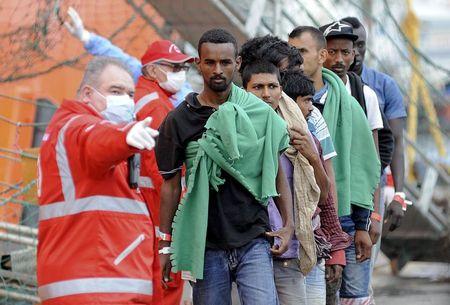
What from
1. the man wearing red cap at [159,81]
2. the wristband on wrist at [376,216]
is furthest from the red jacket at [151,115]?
the wristband on wrist at [376,216]

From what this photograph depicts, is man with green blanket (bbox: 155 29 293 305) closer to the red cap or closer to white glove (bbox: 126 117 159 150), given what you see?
white glove (bbox: 126 117 159 150)

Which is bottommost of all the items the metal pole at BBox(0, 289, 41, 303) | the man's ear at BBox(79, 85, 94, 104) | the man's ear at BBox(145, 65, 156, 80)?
the metal pole at BBox(0, 289, 41, 303)

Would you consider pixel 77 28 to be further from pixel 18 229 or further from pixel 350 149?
pixel 350 149

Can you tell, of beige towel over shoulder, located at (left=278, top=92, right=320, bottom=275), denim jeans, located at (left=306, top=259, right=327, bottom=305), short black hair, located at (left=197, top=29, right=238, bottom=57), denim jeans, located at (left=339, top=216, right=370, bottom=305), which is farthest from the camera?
denim jeans, located at (left=339, top=216, right=370, bottom=305)

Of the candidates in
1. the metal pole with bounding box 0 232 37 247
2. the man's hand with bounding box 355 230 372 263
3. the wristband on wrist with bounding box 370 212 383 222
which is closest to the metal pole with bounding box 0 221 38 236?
the metal pole with bounding box 0 232 37 247

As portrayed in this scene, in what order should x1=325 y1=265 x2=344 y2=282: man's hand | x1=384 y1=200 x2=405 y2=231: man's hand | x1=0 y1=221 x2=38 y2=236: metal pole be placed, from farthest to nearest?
x1=0 y1=221 x2=38 y2=236: metal pole
x1=384 y1=200 x2=405 y2=231: man's hand
x1=325 y1=265 x2=344 y2=282: man's hand

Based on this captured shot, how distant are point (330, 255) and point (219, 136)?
1.17 m

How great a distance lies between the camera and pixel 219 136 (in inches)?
238

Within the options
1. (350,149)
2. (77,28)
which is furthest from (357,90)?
(77,28)

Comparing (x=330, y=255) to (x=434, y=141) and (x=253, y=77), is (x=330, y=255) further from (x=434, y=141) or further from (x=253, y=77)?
(x=434, y=141)

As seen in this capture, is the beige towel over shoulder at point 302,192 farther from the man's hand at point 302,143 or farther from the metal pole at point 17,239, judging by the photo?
the metal pole at point 17,239

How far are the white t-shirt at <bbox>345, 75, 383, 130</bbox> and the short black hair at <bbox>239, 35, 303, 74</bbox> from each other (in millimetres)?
885

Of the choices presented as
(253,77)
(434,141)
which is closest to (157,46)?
(253,77)

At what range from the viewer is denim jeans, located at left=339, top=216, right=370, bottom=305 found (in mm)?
7316
